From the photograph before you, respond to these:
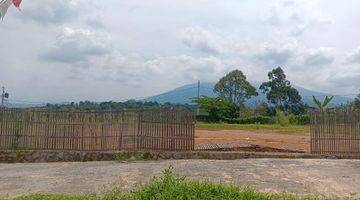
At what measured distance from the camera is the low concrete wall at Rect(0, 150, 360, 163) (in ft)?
45.9

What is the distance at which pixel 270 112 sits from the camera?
163 feet

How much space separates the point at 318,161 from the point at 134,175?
4998 millimetres

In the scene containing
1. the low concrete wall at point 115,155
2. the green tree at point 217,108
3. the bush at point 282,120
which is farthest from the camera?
the green tree at point 217,108

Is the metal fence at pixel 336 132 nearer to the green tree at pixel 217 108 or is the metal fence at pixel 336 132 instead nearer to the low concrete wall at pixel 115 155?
the low concrete wall at pixel 115 155

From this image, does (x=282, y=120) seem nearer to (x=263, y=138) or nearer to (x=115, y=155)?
(x=263, y=138)

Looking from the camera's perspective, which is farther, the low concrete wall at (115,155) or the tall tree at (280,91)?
the tall tree at (280,91)

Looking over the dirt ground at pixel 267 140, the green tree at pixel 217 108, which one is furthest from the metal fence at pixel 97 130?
the green tree at pixel 217 108

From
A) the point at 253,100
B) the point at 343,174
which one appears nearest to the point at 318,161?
the point at 343,174

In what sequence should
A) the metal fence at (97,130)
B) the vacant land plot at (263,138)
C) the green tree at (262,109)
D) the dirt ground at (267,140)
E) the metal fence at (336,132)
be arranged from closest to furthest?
1. the metal fence at (97,130)
2. the metal fence at (336,132)
3. the dirt ground at (267,140)
4. the vacant land plot at (263,138)
5. the green tree at (262,109)

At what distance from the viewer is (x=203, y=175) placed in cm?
1102

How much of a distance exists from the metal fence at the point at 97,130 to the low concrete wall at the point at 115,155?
0.82 ft

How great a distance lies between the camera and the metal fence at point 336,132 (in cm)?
1434

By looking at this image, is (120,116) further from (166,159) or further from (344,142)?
(344,142)

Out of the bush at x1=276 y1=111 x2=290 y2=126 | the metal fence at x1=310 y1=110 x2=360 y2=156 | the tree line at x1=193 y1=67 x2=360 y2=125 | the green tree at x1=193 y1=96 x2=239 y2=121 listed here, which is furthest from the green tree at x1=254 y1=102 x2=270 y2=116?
the metal fence at x1=310 y1=110 x2=360 y2=156
